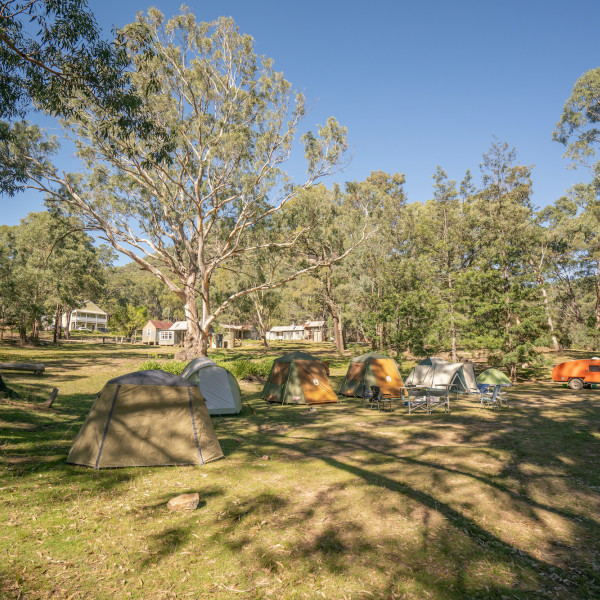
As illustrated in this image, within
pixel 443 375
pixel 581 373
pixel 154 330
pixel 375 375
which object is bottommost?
pixel 581 373

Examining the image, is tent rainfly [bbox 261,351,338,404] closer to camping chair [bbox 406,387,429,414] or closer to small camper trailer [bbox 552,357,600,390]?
camping chair [bbox 406,387,429,414]

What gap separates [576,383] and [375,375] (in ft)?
35.4

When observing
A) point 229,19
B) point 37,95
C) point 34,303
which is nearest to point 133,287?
point 34,303

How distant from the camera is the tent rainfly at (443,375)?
17281mm

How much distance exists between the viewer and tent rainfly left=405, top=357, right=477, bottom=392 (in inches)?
680

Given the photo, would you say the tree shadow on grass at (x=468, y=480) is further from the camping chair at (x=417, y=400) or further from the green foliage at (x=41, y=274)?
the green foliage at (x=41, y=274)

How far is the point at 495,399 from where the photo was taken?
1377 centimetres

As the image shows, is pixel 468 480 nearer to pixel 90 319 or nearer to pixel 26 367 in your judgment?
pixel 26 367

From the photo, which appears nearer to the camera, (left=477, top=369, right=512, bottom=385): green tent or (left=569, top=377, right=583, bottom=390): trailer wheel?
(left=477, top=369, right=512, bottom=385): green tent

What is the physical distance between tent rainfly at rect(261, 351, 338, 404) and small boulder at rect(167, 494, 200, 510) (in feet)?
30.5

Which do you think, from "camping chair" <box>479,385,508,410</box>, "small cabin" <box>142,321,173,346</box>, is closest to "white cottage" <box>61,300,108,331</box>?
"small cabin" <box>142,321,173,346</box>

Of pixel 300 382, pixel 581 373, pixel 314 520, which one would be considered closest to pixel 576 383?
pixel 581 373

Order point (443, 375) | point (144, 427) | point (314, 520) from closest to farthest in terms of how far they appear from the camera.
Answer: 1. point (314, 520)
2. point (144, 427)
3. point (443, 375)

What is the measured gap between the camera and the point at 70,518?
5.31 meters
